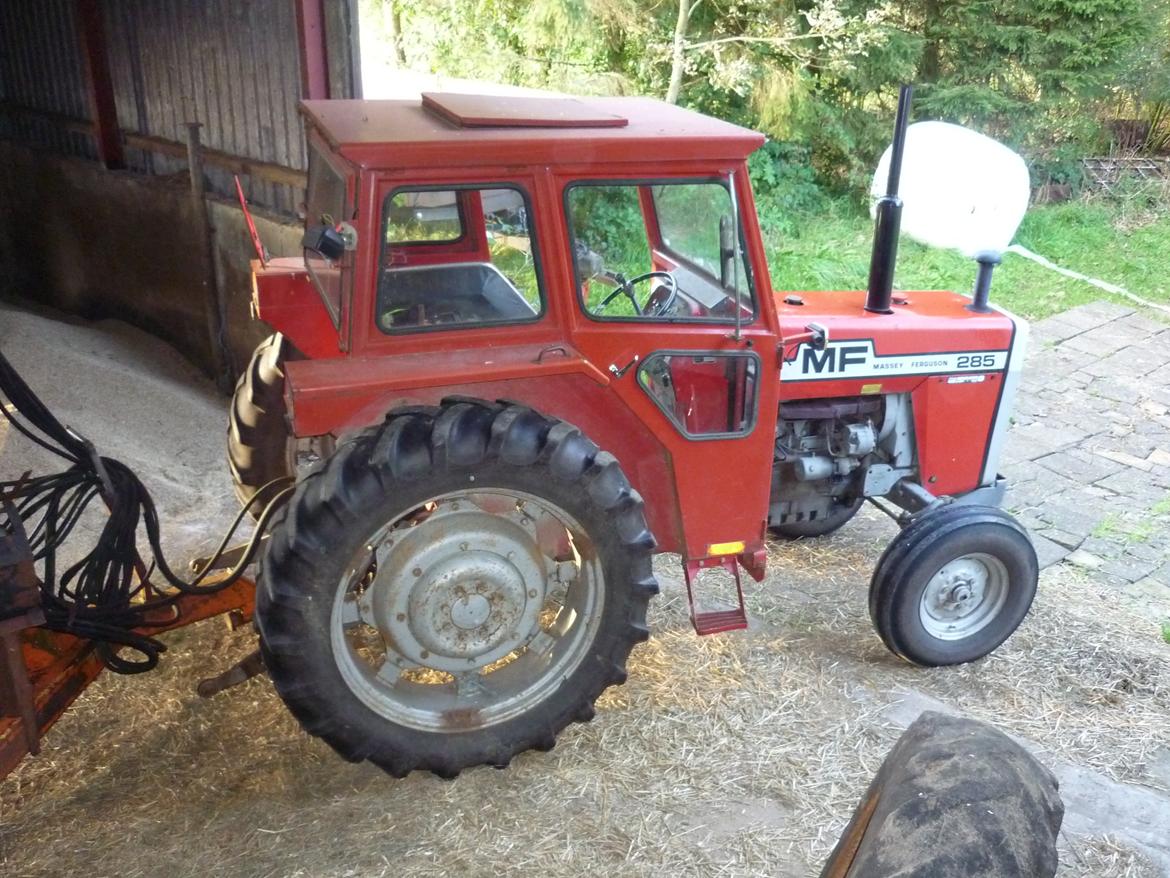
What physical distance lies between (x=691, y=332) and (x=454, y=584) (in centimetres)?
104

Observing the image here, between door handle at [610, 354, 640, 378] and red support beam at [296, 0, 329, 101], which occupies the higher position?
red support beam at [296, 0, 329, 101]

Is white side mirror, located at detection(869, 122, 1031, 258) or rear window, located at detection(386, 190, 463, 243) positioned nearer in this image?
rear window, located at detection(386, 190, 463, 243)

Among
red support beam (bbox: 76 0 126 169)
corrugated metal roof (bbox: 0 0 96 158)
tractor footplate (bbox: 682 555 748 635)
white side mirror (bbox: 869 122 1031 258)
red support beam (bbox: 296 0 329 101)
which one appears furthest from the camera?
white side mirror (bbox: 869 122 1031 258)

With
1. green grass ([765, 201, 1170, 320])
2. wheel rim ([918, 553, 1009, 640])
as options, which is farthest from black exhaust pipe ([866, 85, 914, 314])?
green grass ([765, 201, 1170, 320])

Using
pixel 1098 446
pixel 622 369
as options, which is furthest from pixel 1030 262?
pixel 622 369

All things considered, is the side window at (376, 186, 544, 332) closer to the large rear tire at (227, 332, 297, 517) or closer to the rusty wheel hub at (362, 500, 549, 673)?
the rusty wheel hub at (362, 500, 549, 673)

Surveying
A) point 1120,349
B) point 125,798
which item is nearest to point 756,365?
point 125,798

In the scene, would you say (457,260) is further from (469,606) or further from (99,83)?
(99,83)

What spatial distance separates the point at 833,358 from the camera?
372cm

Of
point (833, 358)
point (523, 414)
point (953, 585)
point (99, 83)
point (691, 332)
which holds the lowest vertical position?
point (953, 585)

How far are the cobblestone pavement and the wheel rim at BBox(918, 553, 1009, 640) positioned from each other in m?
1.09

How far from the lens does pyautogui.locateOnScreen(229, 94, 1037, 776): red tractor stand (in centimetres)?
275

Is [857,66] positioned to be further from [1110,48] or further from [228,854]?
[228,854]

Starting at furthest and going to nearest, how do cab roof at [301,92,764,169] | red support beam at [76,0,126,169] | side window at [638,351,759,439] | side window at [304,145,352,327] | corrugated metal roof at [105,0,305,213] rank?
1. red support beam at [76,0,126,169]
2. corrugated metal roof at [105,0,305,213]
3. side window at [638,351,759,439]
4. side window at [304,145,352,327]
5. cab roof at [301,92,764,169]
